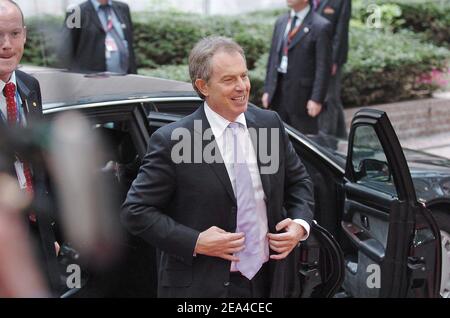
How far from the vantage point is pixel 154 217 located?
2158 mm

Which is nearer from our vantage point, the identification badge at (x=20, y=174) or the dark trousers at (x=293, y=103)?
the identification badge at (x=20, y=174)

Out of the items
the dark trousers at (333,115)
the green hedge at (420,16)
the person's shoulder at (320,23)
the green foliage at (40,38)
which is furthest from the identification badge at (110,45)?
the green hedge at (420,16)

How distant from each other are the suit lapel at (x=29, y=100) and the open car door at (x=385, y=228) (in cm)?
128

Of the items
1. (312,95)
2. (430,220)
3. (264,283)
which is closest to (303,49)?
(312,95)

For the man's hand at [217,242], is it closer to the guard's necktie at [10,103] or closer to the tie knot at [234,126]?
the tie knot at [234,126]

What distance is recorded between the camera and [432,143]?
7.68m

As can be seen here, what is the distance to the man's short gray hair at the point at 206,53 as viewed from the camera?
2.19 m

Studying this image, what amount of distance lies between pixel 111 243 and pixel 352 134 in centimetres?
114

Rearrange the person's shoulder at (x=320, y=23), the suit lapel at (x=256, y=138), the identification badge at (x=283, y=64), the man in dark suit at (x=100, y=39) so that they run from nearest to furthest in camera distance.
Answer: the suit lapel at (x=256, y=138) → the person's shoulder at (x=320, y=23) → the identification badge at (x=283, y=64) → the man in dark suit at (x=100, y=39)

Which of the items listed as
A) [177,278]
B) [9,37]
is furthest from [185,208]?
[9,37]

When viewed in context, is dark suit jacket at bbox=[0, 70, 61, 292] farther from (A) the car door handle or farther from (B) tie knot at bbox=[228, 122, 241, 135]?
(A) the car door handle

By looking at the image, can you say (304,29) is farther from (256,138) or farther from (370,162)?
(256,138)

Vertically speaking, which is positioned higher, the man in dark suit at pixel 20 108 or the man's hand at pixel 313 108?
the man in dark suit at pixel 20 108

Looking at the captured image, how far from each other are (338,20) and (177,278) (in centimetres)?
449
